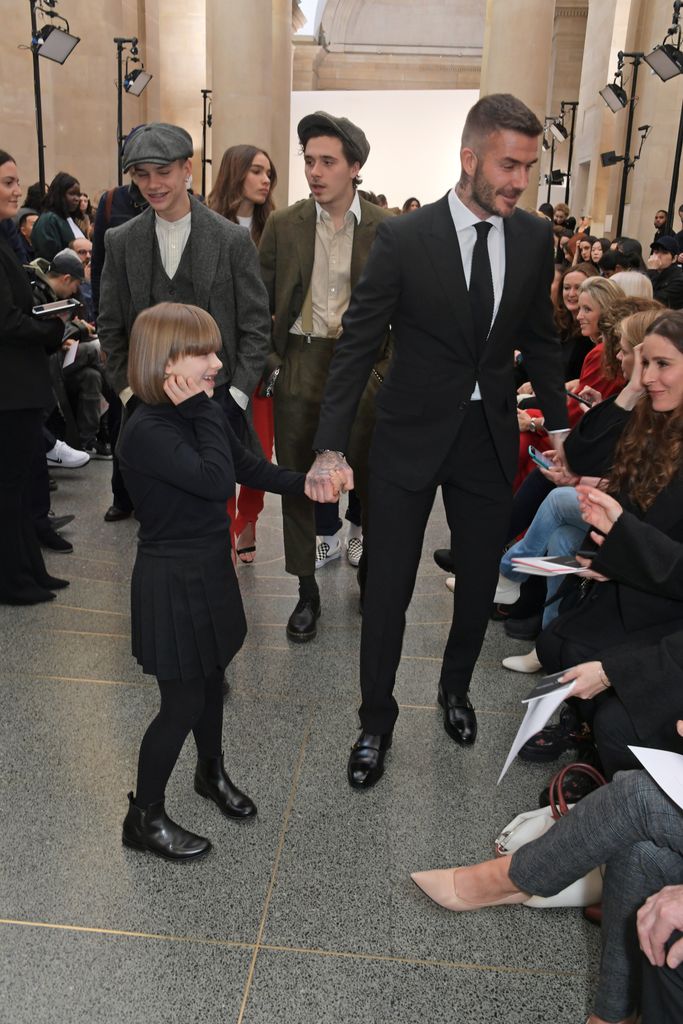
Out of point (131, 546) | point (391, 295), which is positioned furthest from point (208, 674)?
point (131, 546)

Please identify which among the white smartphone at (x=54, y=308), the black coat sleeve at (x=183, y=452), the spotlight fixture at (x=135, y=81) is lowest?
the black coat sleeve at (x=183, y=452)

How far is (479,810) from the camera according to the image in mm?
2840

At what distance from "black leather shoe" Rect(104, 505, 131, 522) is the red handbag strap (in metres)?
3.51

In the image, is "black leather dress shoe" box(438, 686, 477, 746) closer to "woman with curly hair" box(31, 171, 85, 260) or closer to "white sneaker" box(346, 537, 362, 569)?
"white sneaker" box(346, 537, 362, 569)

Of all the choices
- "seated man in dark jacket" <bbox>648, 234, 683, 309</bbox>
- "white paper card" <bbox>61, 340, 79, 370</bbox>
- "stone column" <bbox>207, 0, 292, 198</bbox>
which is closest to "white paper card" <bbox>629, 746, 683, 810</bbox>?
"white paper card" <bbox>61, 340, 79, 370</bbox>

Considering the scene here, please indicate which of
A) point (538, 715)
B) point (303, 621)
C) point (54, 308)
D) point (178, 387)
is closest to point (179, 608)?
point (178, 387)

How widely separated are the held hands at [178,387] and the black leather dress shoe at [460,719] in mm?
1529

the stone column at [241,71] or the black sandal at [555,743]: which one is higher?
the stone column at [241,71]

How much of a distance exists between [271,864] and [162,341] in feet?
4.75

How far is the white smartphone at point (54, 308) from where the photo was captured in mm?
4051

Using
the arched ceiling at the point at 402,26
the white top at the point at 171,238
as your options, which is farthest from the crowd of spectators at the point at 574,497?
the arched ceiling at the point at 402,26

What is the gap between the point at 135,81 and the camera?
1623 cm

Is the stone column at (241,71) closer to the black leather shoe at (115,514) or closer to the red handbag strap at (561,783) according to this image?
the black leather shoe at (115,514)

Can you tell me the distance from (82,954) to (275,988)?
0.48 meters
